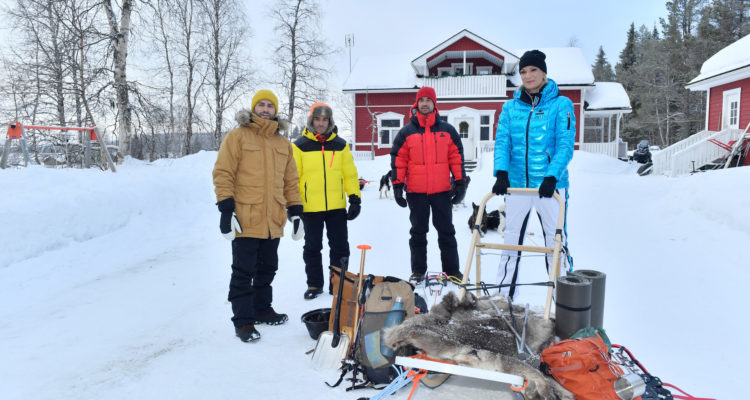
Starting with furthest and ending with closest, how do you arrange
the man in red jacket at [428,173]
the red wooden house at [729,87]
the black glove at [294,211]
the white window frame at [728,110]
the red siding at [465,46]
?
the red siding at [465,46] → the white window frame at [728,110] → the red wooden house at [729,87] → the man in red jacket at [428,173] → the black glove at [294,211]

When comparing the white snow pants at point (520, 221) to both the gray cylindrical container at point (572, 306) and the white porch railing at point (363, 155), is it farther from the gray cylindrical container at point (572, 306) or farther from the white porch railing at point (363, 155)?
the white porch railing at point (363, 155)

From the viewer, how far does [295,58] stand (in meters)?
24.5

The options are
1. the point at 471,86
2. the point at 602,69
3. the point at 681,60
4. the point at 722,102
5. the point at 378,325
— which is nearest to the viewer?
the point at 378,325

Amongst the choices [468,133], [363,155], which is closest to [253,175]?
[468,133]

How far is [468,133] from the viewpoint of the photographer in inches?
843

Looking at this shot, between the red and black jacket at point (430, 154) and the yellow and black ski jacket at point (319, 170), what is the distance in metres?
0.71

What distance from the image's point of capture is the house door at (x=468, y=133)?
21062mm

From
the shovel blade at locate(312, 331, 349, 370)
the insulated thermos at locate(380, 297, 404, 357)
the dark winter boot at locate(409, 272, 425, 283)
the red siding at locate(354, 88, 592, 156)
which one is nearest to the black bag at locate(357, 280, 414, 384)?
the insulated thermos at locate(380, 297, 404, 357)

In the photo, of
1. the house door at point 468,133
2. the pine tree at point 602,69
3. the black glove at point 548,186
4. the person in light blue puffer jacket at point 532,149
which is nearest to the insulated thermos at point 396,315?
the person in light blue puffer jacket at point 532,149

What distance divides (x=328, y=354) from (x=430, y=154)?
240cm

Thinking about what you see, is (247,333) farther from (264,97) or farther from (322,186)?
(264,97)

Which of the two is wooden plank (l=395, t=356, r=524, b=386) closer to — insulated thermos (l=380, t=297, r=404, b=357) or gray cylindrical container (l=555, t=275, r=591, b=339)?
insulated thermos (l=380, t=297, r=404, b=357)

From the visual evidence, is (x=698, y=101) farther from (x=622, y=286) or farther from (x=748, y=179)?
(x=622, y=286)

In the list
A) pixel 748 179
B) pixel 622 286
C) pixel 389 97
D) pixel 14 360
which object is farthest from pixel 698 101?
pixel 14 360
